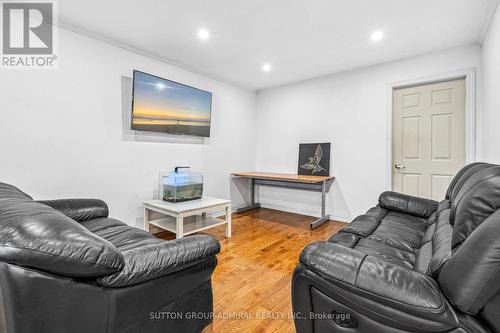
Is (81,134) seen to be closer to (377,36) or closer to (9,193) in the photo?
(9,193)

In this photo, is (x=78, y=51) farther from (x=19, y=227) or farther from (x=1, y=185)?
(x=19, y=227)

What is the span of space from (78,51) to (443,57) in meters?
4.32

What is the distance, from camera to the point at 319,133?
4121 mm

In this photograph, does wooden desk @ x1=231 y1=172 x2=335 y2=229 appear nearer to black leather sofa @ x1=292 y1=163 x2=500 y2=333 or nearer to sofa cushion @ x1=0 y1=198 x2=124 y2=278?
black leather sofa @ x1=292 y1=163 x2=500 y2=333

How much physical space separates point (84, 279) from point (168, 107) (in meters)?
2.70

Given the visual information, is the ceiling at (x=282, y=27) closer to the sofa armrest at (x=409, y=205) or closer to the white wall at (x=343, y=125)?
the white wall at (x=343, y=125)

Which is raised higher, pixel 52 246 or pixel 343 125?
pixel 343 125

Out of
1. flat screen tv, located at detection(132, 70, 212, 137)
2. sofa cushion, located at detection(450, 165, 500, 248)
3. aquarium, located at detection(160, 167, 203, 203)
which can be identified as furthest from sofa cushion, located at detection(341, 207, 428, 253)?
flat screen tv, located at detection(132, 70, 212, 137)

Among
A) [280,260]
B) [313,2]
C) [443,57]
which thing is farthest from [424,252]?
[443,57]

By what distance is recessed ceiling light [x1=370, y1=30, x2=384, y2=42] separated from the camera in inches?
102

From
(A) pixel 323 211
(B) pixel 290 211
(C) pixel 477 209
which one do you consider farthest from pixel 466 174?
(B) pixel 290 211

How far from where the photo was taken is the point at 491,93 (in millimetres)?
2266

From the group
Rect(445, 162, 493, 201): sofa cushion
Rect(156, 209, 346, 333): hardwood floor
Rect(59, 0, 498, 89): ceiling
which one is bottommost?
Rect(156, 209, 346, 333): hardwood floor

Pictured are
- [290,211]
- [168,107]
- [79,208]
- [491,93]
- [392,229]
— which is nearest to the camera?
[392,229]
